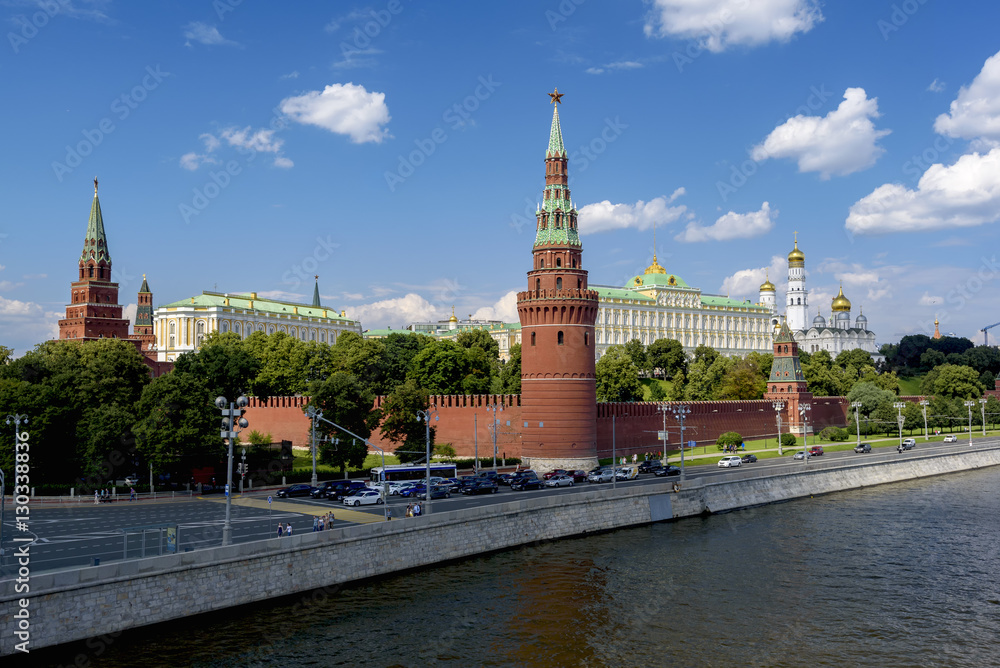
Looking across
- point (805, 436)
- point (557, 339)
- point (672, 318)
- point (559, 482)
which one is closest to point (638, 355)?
point (672, 318)

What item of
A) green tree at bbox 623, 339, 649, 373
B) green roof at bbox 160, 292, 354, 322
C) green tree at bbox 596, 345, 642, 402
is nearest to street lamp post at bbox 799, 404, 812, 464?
green tree at bbox 596, 345, 642, 402

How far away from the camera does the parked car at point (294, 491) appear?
174 feet

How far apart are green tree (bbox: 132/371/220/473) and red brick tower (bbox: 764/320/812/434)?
71438 mm

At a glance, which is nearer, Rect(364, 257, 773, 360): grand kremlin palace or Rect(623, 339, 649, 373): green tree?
Rect(623, 339, 649, 373): green tree

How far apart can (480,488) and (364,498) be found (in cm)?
952

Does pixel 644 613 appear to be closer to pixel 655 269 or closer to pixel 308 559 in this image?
pixel 308 559

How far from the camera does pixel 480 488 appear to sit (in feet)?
183

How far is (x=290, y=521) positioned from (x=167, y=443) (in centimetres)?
1872

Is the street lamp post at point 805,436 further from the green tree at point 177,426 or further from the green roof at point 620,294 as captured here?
the green roof at point 620,294

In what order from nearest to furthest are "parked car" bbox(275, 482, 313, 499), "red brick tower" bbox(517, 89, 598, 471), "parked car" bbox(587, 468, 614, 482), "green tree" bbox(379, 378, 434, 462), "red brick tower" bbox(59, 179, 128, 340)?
"parked car" bbox(275, 482, 313, 499), "parked car" bbox(587, 468, 614, 482), "red brick tower" bbox(517, 89, 598, 471), "green tree" bbox(379, 378, 434, 462), "red brick tower" bbox(59, 179, 128, 340)

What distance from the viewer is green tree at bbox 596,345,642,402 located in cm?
10762

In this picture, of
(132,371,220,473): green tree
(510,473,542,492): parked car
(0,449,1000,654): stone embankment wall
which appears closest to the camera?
(0,449,1000,654): stone embankment wall

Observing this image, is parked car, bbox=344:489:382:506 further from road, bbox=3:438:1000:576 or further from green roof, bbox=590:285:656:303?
green roof, bbox=590:285:656:303

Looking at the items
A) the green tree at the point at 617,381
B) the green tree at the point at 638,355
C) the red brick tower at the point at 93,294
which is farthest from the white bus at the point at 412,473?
the green tree at the point at 638,355
